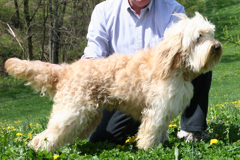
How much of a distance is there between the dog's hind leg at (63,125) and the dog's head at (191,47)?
1.09m

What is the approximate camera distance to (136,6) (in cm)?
373

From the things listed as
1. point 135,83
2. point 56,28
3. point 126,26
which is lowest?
point 135,83

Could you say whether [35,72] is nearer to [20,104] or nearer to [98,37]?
[98,37]

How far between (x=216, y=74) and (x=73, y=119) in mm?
18216

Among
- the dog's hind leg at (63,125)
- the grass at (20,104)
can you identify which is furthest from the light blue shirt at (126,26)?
the grass at (20,104)

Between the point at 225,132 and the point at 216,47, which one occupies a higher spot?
the point at 216,47

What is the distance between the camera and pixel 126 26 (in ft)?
12.3

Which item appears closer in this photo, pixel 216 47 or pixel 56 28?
pixel 216 47

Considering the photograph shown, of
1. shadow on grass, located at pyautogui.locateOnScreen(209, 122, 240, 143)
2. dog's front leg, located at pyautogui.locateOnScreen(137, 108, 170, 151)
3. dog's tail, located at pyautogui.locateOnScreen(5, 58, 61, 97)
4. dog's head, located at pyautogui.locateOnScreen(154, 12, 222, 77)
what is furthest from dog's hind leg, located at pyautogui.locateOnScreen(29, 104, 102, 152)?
shadow on grass, located at pyautogui.locateOnScreen(209, 122, 240, 143)

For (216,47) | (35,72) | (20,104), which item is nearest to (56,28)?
(20,104)

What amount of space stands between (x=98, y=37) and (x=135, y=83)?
110 cm

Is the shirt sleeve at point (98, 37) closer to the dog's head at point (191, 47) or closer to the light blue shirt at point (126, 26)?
the light blue shirt at point (126, 26)

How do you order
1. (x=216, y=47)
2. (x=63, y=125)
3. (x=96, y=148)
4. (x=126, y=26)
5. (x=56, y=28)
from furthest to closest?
1. (x=56, y=28)
2. (x=126, y=26)
3. (x=96, y=148)
4. (x=63, y=125)
5. (x=216, y=47)

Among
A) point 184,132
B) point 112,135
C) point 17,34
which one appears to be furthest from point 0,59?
point 184,132
